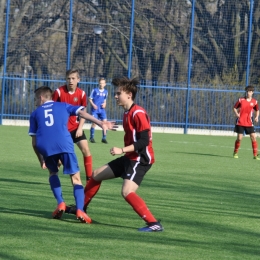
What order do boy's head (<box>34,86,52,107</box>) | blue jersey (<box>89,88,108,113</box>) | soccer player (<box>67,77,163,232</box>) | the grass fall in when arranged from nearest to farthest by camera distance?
the grass < soccer player (<box>67,77,163,232</box>) < boy's head (<box>34,86,52,107</box>) < blue jersey (<box>89,88,108,113</box>)

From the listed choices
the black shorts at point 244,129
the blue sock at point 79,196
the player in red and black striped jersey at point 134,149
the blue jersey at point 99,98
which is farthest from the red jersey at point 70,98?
the blue jersey at point 99,98

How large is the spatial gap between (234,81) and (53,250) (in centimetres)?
2539

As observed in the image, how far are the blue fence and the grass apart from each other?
49.1 ft

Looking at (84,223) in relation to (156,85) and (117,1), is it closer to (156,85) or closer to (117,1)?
(156,85)

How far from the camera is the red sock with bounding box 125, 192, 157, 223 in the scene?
7180 millimetres

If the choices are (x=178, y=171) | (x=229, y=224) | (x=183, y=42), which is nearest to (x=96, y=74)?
(x=183, y=42)

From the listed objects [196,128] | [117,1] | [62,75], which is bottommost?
[196,128]

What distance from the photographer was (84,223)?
752 centimetres

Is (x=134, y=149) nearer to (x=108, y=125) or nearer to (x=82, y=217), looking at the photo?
(x=108, y=125)

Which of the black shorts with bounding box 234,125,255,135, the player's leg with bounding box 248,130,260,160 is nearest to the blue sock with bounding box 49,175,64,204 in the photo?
the player's leg with bounding box 248,130,260,160

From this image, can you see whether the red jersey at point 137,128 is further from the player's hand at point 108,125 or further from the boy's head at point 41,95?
the boy's head at point 41,95

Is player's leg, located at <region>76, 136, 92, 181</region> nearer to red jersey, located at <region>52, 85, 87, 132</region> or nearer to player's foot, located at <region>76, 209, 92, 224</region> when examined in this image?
red jersey, located at <region>52, 85, 87, 132</region>

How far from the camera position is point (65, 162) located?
7805 millimetres

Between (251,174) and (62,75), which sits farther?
(62,75)
